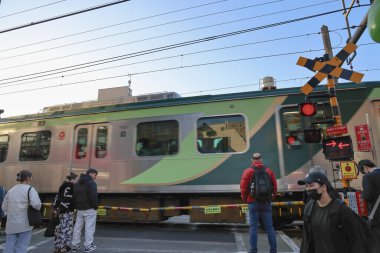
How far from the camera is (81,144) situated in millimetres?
9336

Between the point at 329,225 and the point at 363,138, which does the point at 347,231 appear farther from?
the point at 363,138

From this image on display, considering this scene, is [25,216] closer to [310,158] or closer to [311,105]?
[311,105]

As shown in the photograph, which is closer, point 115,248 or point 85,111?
point 115,248

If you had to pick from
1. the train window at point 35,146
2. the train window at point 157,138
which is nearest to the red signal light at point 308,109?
the train window at point 157,138

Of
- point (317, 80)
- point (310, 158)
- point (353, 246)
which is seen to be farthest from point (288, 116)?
point (353, 246)

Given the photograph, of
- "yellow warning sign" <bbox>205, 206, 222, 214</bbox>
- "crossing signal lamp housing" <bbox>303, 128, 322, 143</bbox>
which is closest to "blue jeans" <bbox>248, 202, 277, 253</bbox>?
"crossing signal lamp housing" <bbox>303, 128, 322, 143</bbox>

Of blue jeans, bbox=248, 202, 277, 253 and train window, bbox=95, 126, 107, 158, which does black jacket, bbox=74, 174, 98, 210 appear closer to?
train window, bbox=95, 126, 107, 158

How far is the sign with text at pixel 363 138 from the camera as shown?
693cm

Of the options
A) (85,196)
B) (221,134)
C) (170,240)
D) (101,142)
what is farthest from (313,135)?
(101,142)

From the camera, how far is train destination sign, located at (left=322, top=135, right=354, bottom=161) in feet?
17.7

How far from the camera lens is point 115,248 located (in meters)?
6.73

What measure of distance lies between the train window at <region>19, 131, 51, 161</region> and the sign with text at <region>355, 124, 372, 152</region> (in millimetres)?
8330

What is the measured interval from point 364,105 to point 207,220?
455 centimetres

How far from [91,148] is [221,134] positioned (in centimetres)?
376
